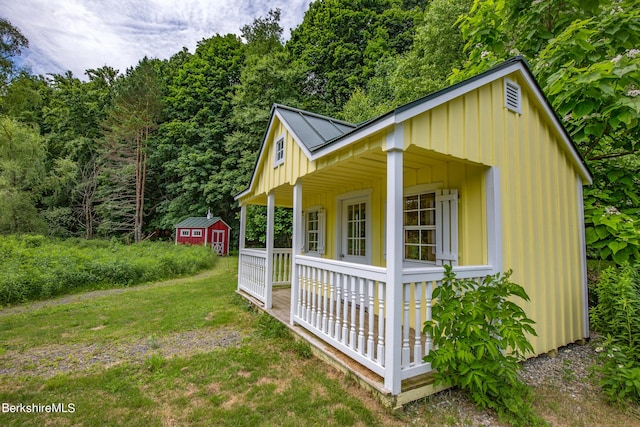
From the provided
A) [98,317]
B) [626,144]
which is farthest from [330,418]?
[626,144]

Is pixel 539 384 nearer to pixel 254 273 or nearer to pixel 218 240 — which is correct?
pixel 254 273

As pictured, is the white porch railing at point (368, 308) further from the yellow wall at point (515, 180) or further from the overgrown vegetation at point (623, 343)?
the overgrown vegetation at point (623, 343)

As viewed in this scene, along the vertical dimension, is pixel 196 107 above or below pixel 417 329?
above

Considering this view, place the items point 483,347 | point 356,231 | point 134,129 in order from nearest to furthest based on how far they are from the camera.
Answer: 1. point 483,347
2. point 356,231
3. point 134,129

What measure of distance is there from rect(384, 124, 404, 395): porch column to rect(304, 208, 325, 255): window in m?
4.02

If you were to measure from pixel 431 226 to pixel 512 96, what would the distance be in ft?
6.09

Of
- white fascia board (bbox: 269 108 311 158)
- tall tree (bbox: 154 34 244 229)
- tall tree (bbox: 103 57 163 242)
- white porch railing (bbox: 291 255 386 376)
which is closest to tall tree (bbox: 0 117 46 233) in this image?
tall tree (bbox: 103 57 163 242)

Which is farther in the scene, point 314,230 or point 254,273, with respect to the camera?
point 314,230

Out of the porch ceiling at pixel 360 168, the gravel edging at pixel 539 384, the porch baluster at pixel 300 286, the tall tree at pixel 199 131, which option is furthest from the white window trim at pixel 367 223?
the tall tree at pixel 199 131

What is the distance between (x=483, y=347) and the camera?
233cm

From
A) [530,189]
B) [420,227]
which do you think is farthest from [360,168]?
[530,189]

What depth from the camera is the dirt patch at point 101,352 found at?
3.49 meters

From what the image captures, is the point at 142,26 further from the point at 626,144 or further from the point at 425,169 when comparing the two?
the point at 626,144

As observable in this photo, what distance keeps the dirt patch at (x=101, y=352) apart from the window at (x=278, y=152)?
307 centimetres
